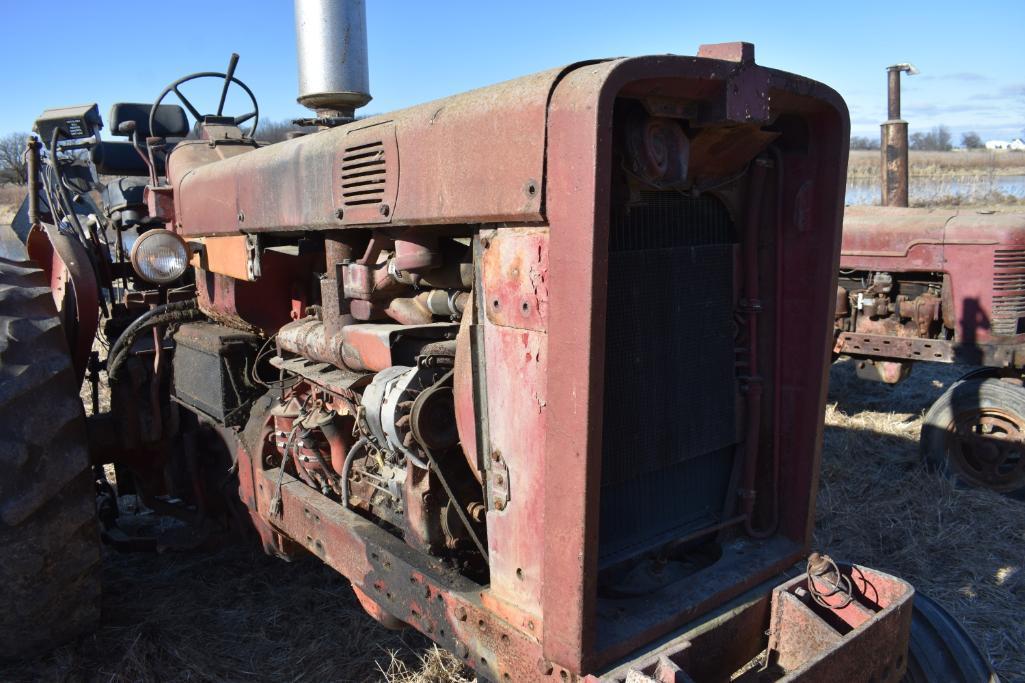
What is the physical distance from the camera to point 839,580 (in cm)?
201

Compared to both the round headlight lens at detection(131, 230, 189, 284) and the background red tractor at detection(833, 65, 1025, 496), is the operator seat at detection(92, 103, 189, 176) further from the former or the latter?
the background red tractor at detection(833, 65, 1025, 496)

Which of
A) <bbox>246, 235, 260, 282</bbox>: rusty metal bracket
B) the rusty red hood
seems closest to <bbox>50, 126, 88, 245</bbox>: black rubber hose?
<bbox>246, 235, 260, 282</bbox>: rusty metal bracket

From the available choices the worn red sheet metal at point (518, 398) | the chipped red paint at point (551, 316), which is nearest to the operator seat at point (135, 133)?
the chipped red paint at point (551, 316)

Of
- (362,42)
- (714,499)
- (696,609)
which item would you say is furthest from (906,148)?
(696,609)

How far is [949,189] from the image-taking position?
826 inches

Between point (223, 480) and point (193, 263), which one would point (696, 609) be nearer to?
point (223, 480)

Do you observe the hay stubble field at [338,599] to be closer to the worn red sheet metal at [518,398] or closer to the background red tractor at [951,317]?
the background red tractor at [951,317]

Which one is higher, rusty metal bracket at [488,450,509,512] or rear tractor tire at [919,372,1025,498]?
rusty metal bracket at [488,450,509,512]

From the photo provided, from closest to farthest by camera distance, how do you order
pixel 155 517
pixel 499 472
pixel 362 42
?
1. pixel 499 472
2. pixel 362 42
3. pixel 155 517

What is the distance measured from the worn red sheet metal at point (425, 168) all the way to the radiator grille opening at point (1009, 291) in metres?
4.37

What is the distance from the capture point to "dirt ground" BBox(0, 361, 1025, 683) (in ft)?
9.50

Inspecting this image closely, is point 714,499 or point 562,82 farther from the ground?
point 562,82

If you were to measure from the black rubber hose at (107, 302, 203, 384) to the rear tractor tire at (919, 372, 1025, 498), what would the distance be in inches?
164

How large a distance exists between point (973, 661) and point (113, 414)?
3.01 m
